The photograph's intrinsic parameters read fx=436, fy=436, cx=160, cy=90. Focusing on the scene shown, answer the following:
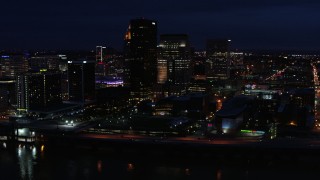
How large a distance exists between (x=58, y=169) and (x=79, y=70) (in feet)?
44.1

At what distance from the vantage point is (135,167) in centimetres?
1216

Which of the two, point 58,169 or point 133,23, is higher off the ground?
point 133,23

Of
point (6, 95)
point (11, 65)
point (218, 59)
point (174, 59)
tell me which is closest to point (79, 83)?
point (6, 95)

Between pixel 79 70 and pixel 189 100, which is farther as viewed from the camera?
pixel 79 70

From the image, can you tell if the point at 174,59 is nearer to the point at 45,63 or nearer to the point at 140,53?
the point at 140,53

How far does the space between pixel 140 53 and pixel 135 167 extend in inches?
599

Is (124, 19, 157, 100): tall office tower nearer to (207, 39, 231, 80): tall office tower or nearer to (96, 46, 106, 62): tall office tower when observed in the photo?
(207, 39, 231, 80): tall office tower

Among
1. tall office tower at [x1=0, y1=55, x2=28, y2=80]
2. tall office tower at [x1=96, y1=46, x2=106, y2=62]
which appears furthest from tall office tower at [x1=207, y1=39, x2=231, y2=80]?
tall office tower at [x1=0, y1=55, x2=28, y2=80]

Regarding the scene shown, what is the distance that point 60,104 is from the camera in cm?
2273

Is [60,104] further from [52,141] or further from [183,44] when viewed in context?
[183,44]

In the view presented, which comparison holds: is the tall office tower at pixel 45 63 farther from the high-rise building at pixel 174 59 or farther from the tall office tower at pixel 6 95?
the tall office tower at pixel 6 95

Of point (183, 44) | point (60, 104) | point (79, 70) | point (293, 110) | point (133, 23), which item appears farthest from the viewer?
point (183, 44)

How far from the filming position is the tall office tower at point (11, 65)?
31.9 m

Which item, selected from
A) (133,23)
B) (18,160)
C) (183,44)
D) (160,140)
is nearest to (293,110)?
(160,140)
